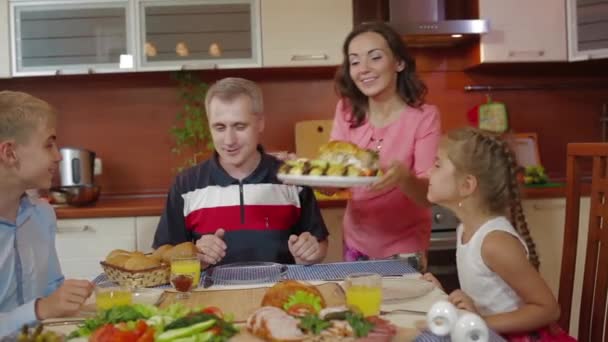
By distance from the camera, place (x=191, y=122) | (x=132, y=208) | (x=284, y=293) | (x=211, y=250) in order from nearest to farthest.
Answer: (x=284, y=293) < (x=211, y=250) < (x=132, y=208) < (x=191, y=122)

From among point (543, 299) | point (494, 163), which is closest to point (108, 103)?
point (494, 163)

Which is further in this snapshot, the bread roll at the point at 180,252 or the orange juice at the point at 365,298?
the bread roll at the point at 180,252

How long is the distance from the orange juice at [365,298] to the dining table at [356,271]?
0.08 feet

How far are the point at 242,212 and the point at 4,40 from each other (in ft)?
5.98

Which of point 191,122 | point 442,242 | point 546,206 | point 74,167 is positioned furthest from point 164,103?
point 546,206

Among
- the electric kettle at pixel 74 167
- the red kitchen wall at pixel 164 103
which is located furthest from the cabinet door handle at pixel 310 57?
the electric kettle at pixel 74 167

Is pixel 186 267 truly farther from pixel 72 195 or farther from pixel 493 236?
pixel 72 195

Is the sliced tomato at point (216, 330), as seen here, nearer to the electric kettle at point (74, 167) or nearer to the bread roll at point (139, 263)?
the bread roll at point (139, 263)

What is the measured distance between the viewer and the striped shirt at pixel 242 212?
1803 mm

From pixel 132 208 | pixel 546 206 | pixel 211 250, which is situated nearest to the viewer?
pixel 211 250

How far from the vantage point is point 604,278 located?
5.19ft

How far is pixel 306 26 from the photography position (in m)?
3.06

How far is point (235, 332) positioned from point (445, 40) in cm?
249

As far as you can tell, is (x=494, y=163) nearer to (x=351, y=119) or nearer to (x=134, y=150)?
(x=351, y=119)
